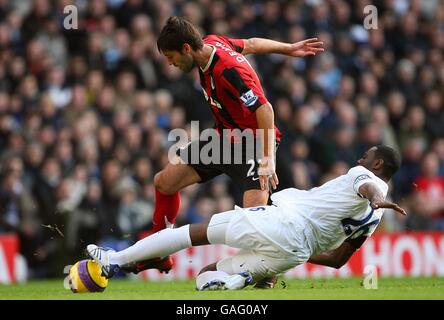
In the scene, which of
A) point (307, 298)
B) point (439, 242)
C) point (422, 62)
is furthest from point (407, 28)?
point (307, 298)

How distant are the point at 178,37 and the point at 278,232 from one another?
1.83 metres

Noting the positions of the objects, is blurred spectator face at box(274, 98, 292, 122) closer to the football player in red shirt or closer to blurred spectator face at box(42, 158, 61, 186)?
blurred spectator face at box(42, 158, 61, 186)

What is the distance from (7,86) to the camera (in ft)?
45.8

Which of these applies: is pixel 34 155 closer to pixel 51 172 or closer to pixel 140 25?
pixel 51 172

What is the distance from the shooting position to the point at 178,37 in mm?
8273

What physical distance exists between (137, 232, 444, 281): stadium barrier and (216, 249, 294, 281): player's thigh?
429cm

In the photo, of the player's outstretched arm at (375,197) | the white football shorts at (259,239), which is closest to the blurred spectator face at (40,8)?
the white football shorts at (259,239)

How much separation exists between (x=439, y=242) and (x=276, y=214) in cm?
580

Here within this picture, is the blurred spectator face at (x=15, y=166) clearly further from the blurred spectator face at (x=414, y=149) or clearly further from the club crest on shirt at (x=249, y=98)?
the blurred spectator face at (x=414, y=149)

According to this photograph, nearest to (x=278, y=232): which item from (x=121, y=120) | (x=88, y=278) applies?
(x=88, y=278)

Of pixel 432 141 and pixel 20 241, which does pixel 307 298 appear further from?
pixel 432 141

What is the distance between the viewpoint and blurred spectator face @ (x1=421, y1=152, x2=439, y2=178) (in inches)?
577

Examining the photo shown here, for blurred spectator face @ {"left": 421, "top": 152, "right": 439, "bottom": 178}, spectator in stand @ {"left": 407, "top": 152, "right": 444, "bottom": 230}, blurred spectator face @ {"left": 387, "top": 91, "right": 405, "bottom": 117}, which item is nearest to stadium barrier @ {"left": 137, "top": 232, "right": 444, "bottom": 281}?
spectator in stand @ {"left": 407, "top": 152, "right": 444, "bottom": 230}

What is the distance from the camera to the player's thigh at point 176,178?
29.2ft
